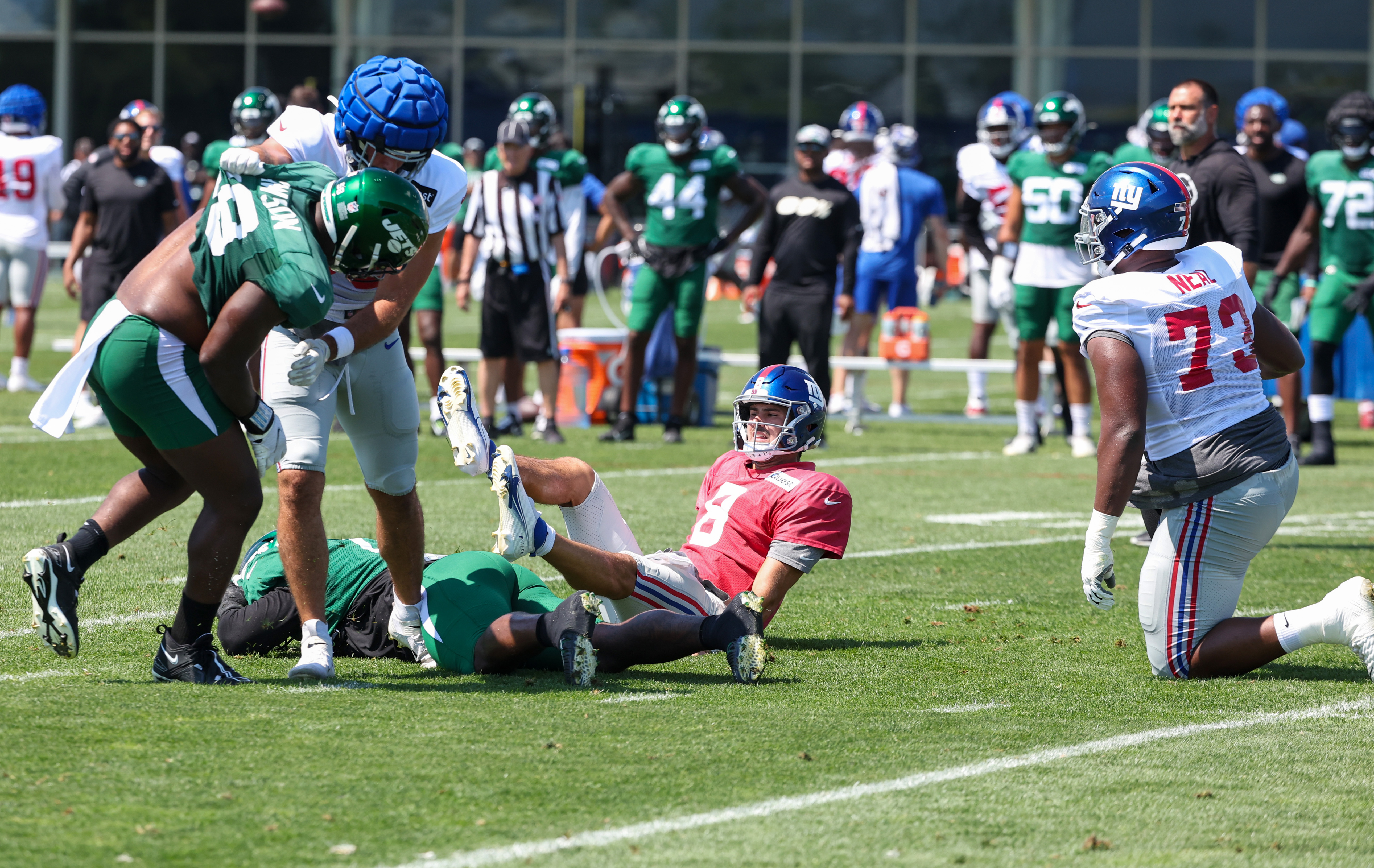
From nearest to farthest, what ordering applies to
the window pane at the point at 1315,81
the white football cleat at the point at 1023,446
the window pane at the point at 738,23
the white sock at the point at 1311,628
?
the white sock at the point at 1311,628
the white football cleat at the point at 1023,446
the window pane at the point at 1315,81
the window pane at the point at 738,23

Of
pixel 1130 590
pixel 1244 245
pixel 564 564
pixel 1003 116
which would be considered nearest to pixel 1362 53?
pixel 1003 116

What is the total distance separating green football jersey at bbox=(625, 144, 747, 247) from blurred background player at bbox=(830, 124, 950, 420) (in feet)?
7.35

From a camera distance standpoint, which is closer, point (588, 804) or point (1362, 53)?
point (588, 804)

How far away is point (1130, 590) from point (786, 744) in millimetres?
3182

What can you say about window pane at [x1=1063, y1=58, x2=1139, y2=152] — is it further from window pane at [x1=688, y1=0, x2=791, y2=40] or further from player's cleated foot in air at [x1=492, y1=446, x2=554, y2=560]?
player's cleated foot in air at [x1=492, y1=446, x2=554, y2=560]

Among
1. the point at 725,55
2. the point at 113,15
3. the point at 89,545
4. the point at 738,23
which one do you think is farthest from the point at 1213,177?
the point at 113,15

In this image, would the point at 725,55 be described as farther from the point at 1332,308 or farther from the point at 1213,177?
the point at 1213,177

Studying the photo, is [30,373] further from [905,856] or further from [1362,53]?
[1362,53]

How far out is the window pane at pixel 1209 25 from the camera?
33375 mm

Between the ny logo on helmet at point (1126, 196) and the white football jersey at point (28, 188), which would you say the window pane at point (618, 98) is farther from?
the ny logo on helmet at point (1126, 196)

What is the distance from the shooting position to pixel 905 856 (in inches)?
138

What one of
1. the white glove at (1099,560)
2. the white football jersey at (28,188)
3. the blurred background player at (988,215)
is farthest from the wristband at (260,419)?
the white football jersey at (28,188)

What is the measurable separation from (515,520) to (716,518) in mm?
1000

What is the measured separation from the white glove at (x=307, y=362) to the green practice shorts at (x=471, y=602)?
811 millimetres
